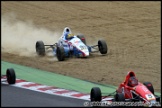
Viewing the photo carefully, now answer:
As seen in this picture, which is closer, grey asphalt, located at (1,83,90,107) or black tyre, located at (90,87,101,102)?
black tyre, located at (90,87,101,102)

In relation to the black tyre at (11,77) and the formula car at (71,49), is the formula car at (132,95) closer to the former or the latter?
the black tyre at (11,77)

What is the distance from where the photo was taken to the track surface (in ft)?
62.6

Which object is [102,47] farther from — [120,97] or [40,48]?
[120,97]

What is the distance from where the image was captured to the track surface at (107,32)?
1909 centimetres

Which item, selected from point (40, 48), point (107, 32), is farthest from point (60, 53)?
point (107, 32)

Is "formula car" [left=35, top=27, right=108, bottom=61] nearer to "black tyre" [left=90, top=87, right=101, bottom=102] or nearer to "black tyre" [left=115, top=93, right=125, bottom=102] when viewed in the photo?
"black tyre" [left=90, top=87, right=101, bottom=102]

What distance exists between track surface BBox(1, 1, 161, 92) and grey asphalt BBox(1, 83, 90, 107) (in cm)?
255

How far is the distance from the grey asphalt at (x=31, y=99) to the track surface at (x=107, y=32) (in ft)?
8.36

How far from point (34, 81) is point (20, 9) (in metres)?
17.5

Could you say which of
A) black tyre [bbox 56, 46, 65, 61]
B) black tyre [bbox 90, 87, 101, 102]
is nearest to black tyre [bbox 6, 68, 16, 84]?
A: black tyre [bbox 90, 87, 101, 102]

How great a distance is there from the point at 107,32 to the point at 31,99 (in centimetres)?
1339

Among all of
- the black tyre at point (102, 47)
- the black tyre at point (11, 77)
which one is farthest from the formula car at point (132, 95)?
the black tyre at point (102, 47)

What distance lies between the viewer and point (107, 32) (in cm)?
2797

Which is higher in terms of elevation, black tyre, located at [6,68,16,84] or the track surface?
the track surface
